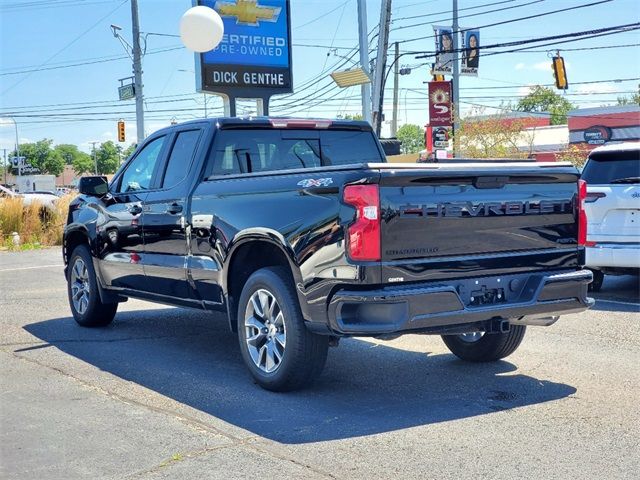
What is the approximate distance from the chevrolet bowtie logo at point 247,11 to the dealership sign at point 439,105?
1435 centimetres

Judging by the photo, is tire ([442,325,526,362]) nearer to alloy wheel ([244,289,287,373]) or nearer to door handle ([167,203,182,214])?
alloy wheel ([244,289,287,373])

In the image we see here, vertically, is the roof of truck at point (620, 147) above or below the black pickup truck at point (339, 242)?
above

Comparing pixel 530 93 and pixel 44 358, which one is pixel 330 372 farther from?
pixel 530 93

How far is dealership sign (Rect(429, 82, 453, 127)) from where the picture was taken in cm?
3544

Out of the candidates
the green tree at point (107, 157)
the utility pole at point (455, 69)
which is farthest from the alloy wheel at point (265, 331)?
the green tree at point (107, 157)

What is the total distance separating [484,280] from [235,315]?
196 cm

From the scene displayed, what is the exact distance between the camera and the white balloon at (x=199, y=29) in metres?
14.3

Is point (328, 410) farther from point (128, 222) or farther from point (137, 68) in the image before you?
point (137, 68)

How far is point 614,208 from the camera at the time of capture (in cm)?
938

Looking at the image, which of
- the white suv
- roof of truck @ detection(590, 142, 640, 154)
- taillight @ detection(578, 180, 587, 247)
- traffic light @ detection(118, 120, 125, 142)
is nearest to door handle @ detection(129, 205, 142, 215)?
taillight @ detection(578, 180, 587, 247)

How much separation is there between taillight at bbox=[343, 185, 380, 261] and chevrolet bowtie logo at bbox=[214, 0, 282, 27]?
18.0 meters

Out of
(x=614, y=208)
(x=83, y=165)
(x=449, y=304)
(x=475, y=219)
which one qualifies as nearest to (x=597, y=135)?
(x=614, y=208)

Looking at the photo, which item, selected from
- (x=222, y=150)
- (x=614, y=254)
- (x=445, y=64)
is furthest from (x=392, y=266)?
(x=445, y=64)

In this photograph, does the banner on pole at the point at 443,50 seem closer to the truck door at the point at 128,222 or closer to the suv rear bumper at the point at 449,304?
the truck door at the point at 128,222
